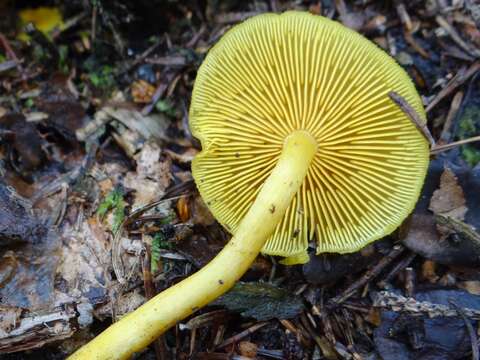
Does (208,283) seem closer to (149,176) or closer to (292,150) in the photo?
(292,150)

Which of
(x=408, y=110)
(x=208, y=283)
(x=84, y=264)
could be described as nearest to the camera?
(x=208, y=283)

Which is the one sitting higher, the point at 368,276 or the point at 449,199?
the point at 449,199

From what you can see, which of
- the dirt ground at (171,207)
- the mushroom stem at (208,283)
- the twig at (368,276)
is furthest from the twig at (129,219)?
the twig at (368,276)

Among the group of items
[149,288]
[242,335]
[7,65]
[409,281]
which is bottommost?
[242,335]

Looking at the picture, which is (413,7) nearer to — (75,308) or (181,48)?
(181,48)

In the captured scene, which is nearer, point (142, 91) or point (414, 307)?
point (414, 307)

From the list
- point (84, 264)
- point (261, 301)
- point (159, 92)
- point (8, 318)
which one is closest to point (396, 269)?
point (261, 301)

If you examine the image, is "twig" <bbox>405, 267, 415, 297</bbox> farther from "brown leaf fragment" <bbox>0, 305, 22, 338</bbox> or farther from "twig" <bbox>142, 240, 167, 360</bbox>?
"brown leaf fragment" <bbox>0, 305, 22, 338</bbox>
